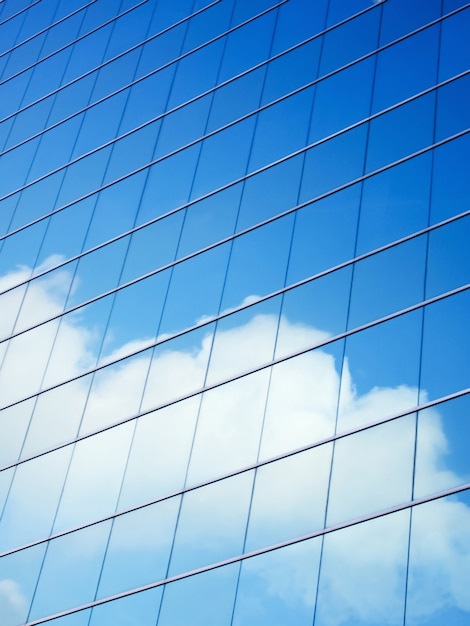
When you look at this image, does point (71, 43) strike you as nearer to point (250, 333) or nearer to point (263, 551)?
point (250, 333)

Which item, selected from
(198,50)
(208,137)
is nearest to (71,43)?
(198,50)

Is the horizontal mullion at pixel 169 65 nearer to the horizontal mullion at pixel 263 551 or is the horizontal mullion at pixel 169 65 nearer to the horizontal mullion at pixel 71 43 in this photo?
the horizontal mullion at pixel 71 43

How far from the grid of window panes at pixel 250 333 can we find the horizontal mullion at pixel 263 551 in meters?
0.05

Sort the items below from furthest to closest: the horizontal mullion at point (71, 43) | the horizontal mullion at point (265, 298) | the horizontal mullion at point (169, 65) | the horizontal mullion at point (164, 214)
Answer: the horizontal mullion at point (71, 43), the horizontal mullion at point (169, 65), the horizontal mullion at point (164, 214), the horizontal mullion at point (265, 298)

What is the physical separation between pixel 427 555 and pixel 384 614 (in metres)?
1.22

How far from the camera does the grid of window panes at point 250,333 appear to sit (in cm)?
1806

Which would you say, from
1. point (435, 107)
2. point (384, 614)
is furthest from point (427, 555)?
point (435, 107)

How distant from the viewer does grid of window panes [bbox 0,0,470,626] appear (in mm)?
18062

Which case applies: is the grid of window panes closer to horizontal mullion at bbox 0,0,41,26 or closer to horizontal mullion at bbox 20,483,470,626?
horizontal mullion at bbox 20,483,470,626

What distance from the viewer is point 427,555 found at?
54.7 ft

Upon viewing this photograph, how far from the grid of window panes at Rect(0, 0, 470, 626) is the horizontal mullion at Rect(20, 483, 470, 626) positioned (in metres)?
0.05

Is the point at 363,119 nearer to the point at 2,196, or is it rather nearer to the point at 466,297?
the point at 466,297

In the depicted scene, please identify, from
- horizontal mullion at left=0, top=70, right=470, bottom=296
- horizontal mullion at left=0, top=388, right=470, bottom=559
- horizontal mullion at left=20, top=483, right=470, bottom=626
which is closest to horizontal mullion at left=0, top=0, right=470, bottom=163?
horizontal mullion at left=0, top=70, right=470, bottom=296

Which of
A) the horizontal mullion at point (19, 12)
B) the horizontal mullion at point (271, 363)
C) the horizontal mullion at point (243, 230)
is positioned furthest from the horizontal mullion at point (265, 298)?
the horizontal mullion at point (19, 12)
